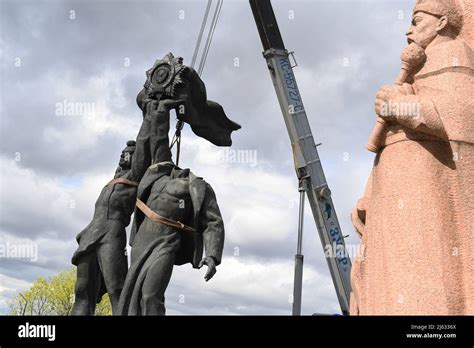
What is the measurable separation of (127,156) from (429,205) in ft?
13.1

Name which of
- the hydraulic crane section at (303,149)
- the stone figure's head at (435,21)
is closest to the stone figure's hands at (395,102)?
the stone figure's head at (435,21)

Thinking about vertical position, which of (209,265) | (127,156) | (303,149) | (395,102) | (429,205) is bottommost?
(209,265)

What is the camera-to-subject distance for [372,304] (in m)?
6.50

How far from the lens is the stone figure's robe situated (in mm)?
6039

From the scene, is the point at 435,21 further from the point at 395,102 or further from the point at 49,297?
the point at 49,297

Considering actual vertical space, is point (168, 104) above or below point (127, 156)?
above

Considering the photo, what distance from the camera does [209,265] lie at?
23.9ft

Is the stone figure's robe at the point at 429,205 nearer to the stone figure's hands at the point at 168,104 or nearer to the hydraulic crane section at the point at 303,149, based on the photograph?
the stone figure's hands at the point at 168,104

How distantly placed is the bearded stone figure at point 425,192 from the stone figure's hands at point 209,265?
1.56m

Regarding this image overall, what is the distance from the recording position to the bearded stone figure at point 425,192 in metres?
6.05

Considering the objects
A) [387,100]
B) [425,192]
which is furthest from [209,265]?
[387,100]

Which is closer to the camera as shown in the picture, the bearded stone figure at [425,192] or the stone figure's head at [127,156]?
the bearded stone figure at [425,192]

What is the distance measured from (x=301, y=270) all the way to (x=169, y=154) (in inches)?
290
